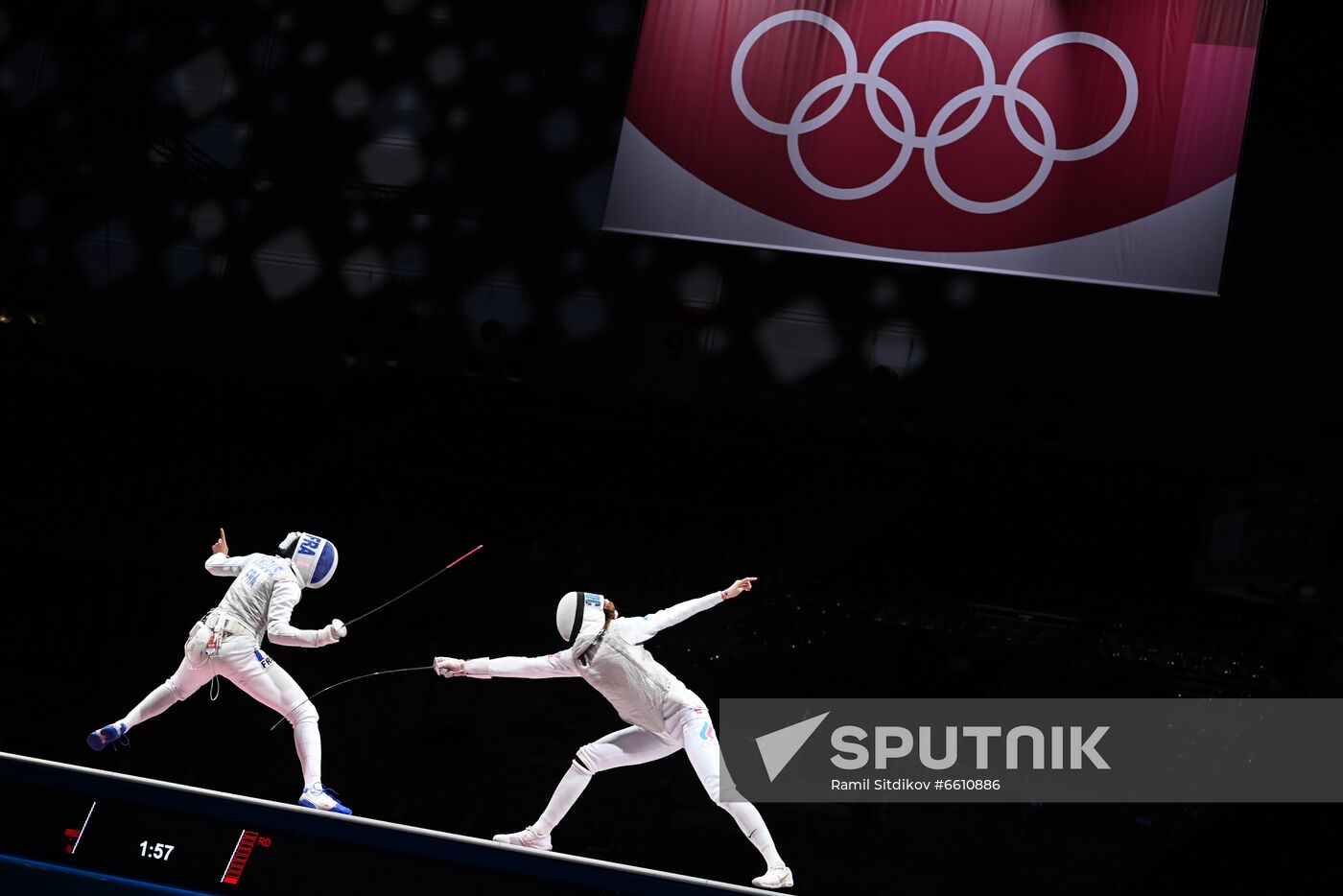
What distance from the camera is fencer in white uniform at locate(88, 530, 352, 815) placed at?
6191 mm

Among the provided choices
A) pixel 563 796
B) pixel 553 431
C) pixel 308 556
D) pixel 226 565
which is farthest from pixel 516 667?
pixel 553 431

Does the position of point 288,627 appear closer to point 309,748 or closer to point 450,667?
point 309,748

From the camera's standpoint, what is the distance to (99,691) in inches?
329

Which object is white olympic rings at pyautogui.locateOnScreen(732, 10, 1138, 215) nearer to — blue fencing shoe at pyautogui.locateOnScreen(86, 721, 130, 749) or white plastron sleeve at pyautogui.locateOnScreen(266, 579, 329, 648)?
white plastron sleeve at pyautogui.locateOnScreen(266, 579, 329, 648)

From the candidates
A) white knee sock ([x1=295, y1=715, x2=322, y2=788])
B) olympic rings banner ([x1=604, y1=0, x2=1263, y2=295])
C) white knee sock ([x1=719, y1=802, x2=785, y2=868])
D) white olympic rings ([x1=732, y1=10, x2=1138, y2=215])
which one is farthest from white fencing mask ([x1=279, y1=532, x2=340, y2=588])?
white olympic rings ([x1=732, y1=10, x2=1138, y2=215])

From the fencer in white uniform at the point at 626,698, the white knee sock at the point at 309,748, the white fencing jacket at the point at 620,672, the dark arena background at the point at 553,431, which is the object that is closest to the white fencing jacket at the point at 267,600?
the white knee sock at the point at 309,748

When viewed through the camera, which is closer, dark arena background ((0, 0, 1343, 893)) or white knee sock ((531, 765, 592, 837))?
white knee sock ((531, 765, 592, 837))

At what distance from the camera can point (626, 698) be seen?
5930mm

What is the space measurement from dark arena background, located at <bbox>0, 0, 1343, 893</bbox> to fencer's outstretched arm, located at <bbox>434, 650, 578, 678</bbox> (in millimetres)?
1989

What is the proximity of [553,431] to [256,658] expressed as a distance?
3.23 m

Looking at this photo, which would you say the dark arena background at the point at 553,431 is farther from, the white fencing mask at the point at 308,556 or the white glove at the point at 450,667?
the white glove at the point at 450,667

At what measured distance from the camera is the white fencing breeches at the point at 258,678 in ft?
20.4

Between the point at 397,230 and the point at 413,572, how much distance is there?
2638 millimetres

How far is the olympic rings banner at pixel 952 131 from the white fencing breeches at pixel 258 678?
3757mm
